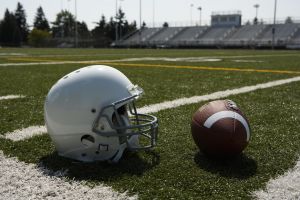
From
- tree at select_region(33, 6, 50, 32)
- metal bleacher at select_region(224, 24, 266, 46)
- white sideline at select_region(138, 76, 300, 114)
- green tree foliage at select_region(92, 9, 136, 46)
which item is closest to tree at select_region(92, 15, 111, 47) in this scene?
green tree foliage at select_region(92, 9, 136, 46)

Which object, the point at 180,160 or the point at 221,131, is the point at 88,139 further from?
the point at 221,131

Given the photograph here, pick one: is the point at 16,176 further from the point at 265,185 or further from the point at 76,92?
the point at 265,185

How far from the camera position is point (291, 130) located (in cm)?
327

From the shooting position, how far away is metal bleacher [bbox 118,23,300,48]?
43.6 metres

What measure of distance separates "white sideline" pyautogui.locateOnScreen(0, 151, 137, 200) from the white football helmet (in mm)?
230

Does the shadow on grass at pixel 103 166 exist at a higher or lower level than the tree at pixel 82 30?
lower

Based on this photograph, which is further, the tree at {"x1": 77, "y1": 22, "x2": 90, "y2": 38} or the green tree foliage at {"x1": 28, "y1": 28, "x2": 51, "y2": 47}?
the tree at {"x1": 77, "y1": 22, "x2": 90, "y2": 38}

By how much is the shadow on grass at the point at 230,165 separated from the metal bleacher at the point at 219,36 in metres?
40.0

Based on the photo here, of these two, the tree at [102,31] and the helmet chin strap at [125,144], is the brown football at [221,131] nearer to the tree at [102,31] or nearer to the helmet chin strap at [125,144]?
the helmet chin strap at [125,144]

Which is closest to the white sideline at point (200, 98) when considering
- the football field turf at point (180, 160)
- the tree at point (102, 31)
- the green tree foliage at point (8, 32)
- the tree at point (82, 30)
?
the football field turf at point (180, 160)

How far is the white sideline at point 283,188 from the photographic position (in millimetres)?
1923

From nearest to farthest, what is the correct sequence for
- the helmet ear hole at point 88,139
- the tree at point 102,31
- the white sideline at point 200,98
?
the helmet ear hole at point 88,139, the white sideline at point 200,98, the tree at point 102,31

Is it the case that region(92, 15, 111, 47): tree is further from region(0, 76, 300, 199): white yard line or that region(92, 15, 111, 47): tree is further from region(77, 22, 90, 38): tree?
region(0, 76, 300, 199): white yard line

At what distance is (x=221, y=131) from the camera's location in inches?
92.7
